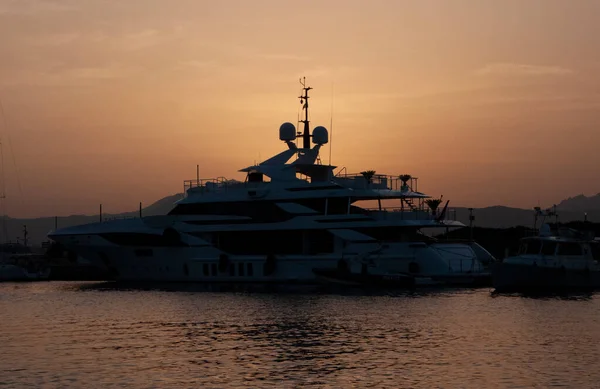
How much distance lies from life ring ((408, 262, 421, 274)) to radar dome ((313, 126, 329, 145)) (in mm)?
12204

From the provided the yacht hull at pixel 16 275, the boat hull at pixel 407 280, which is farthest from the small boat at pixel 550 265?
the yacht hull at pixel 16 275

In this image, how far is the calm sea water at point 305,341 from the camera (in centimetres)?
2455

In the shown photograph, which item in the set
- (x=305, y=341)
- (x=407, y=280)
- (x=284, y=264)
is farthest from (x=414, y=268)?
(x=305, y=341)

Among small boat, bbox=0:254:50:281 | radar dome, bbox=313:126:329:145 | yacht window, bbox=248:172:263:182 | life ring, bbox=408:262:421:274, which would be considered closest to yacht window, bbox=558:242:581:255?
life ring, bbox=408:262:421:274

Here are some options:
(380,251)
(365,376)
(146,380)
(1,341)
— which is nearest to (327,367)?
(365,376)

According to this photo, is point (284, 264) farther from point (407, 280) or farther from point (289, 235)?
point (407, 280)

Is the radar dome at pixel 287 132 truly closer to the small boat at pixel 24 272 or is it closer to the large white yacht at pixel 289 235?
the large white yacht at pixel 289 235

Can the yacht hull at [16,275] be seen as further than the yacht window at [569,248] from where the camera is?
Yes

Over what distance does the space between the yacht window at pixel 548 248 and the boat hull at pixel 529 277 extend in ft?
3.28

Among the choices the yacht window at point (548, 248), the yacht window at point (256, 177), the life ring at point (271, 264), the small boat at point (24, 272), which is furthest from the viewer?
the small boat at point (24, 272)

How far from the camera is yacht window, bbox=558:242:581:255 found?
154 feet

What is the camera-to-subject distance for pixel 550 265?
1831 inches

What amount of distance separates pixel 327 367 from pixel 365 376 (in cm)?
162

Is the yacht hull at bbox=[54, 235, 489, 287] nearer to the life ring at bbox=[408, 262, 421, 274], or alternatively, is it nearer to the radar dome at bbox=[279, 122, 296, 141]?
the life ring at bbox=[408, 262, 421, 274]
